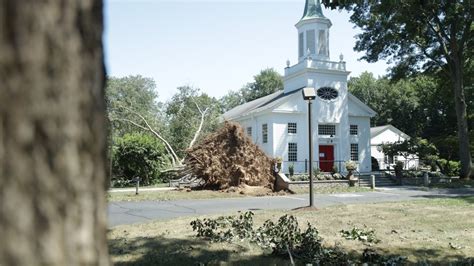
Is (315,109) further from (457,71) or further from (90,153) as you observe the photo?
(90,153)

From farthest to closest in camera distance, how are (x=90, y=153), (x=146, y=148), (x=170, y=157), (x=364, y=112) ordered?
(x=364, y=112) → (x=170, y=157) → (x=146, y=148) → (x=90, y=153)

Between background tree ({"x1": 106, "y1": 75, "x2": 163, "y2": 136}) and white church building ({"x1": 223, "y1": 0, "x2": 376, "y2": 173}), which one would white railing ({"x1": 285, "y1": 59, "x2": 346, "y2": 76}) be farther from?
background tree ({"x1": 106, "y1": 75, "x2": 163, "y2": 136})

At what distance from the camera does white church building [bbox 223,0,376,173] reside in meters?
32.5

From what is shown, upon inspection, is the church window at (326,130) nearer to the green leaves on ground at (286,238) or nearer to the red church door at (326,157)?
the red church door at (326,157)

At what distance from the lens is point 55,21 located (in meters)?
1.20

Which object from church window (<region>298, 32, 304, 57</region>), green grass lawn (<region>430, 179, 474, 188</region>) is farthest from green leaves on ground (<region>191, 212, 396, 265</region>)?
church window (<region>298, 32, 304, 57</region>)

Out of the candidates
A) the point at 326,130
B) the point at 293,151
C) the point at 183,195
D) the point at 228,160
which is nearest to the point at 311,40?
the point at 326,130

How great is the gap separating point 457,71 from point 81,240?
32.6 metres

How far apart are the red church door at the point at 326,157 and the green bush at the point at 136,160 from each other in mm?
12595

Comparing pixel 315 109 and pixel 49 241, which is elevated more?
pixel 315 109

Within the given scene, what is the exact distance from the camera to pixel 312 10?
114 ft

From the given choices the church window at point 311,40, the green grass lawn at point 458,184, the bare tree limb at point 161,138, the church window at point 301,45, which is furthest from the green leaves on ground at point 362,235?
the church window at point 301,45

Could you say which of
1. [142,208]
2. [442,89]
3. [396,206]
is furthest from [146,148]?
[442,89]

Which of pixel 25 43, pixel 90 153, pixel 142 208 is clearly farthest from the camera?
pixel 142 208
